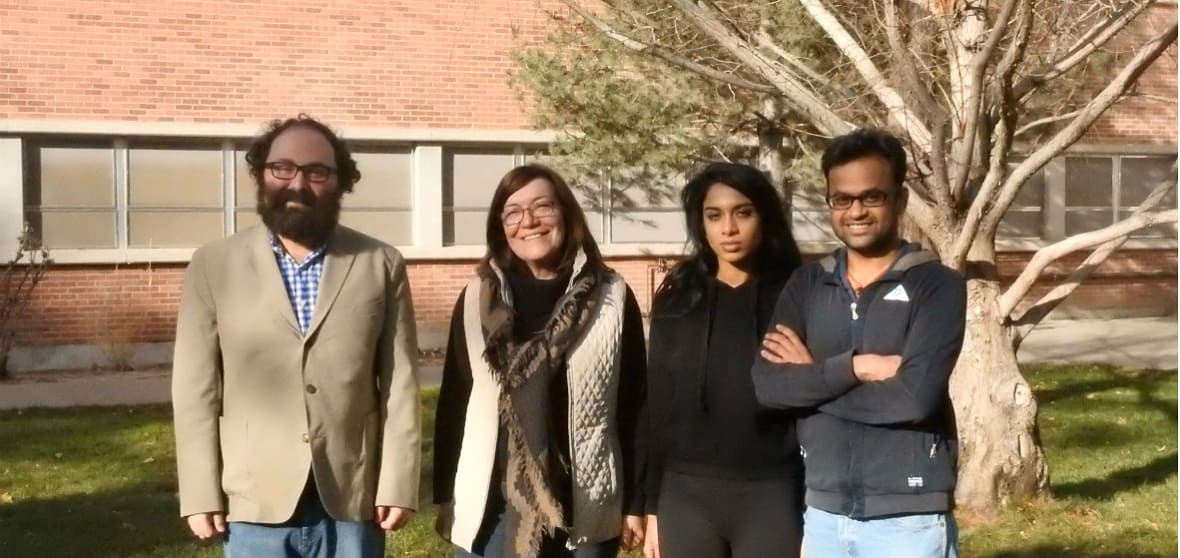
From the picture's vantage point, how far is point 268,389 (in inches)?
135

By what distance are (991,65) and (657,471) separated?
150 inches

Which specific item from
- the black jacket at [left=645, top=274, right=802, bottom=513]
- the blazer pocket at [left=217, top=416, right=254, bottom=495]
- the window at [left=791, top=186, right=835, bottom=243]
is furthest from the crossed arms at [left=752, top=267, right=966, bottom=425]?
the window at [left=791, top=186, right=835, bottom=243]

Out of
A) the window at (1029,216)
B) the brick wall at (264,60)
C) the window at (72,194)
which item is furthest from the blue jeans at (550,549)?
the window at (1029,216)

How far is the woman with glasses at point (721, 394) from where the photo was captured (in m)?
3.59

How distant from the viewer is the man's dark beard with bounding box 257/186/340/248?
344 centimetres

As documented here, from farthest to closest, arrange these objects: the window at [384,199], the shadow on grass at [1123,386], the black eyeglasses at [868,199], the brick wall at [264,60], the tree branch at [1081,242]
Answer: the window at [384,199] → the brick wall at [264,60] → the shadow on grass at [1123,386] → the tree branch at [1081,242] → the black eyeglasses at [868,199]

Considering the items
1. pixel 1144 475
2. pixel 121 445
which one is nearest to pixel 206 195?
pixel 121 445

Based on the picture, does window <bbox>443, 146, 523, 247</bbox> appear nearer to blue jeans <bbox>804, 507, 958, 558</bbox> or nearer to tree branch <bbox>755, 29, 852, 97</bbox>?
tree branch <bbox>755, 29, 852, 97</bbox>

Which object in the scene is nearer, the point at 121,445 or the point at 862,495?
the point at 862,495

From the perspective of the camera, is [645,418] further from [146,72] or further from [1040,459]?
[146,72]

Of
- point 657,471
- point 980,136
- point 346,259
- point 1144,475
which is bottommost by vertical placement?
point 1144,475

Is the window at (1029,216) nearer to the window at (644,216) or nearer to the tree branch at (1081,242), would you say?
the window at (644,216)

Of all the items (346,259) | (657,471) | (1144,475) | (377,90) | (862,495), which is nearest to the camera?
(862,495)

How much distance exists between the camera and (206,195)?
50.7ft
